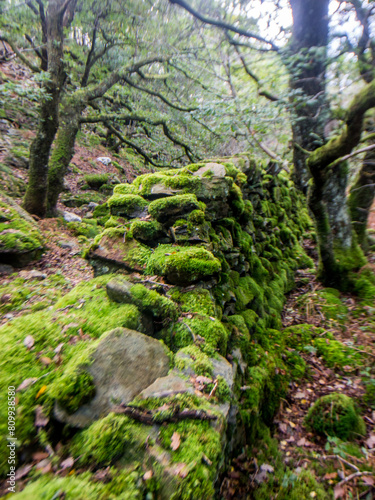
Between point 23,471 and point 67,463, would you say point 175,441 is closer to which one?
point 67,463

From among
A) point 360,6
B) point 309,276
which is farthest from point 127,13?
point 309,276

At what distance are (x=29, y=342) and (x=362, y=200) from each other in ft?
27.3

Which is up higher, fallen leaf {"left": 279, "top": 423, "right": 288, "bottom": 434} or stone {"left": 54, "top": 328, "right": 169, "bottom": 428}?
stone {"left": 54, "top": 328, "right": 169, "bottom": 428}

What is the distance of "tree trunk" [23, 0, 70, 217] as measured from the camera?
6.42 meters

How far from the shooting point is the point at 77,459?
58.8 inches

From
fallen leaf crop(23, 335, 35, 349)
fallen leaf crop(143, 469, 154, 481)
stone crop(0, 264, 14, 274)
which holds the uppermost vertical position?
stone crop(0, 264, 14, 274)

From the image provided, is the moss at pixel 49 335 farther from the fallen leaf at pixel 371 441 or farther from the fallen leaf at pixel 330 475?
the fallen leaf at pixel 371 441

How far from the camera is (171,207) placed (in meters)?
3.76

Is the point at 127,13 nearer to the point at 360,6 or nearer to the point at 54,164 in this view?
the point at 54,164

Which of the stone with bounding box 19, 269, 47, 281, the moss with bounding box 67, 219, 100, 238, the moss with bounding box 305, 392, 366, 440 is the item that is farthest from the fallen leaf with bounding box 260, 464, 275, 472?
the moss with bounding box 67, 219, 100, 238

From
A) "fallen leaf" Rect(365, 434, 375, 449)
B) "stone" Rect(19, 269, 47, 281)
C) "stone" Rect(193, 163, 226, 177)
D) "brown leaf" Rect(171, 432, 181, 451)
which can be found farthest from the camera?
"stone" Rect(193, 163, 226, 177)

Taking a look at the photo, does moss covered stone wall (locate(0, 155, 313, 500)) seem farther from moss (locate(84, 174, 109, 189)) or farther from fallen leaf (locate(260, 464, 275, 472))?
moss (locate(84, 174, 109, 189))

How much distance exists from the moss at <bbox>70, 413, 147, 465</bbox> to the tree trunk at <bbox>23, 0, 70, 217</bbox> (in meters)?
6.76

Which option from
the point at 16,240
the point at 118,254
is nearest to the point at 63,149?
the point at 16,240
